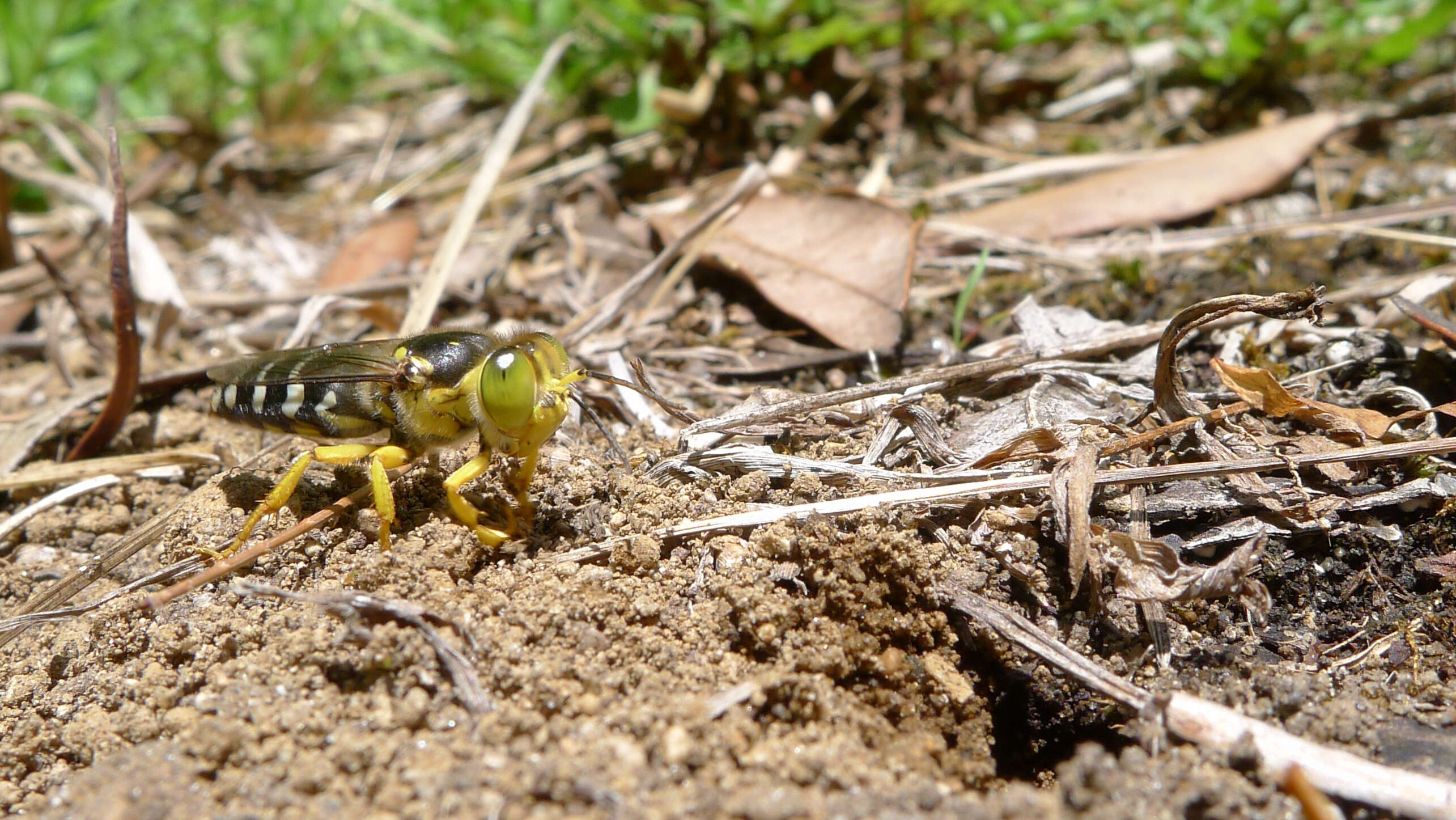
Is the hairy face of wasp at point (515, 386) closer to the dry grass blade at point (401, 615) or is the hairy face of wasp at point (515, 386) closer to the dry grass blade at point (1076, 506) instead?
the dry grass blade at point (401, 615)

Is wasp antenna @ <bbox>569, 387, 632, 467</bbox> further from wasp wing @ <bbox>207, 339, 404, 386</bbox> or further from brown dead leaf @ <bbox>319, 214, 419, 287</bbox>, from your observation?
brown dead leaf @ <bbox>319, 214, 419, 287</bbox>

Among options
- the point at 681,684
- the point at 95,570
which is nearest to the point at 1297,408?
the point at 681,684

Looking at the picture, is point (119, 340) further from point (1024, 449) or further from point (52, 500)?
point (1024, 449)

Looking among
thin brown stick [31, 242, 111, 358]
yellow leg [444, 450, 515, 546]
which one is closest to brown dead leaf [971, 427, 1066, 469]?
yellow leg [444, 450, 515, 546]

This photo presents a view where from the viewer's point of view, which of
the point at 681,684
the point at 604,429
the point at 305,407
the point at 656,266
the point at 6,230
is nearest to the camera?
the point at 681,684

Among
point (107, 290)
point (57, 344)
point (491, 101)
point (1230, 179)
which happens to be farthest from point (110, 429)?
point (1230, 179)

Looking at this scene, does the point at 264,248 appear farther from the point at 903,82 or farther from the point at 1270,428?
the point at 1270,428
